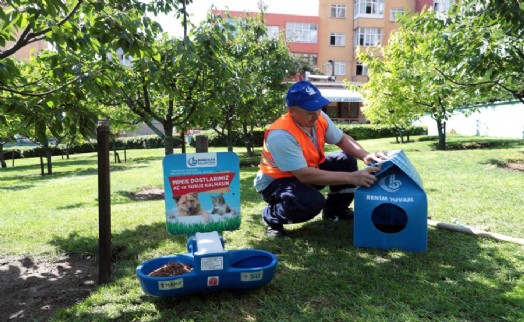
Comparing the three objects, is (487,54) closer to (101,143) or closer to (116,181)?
(101,143)

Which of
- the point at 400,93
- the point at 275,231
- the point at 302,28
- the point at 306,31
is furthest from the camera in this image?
the point at 306,31

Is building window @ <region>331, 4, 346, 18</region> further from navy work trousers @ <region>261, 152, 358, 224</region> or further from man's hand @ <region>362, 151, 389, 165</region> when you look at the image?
man's hand @ <region>362, 151, 389, 165</region>

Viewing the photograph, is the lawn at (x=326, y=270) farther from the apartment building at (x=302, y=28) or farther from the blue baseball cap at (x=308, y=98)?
the apartment building at (x=302, y=28)

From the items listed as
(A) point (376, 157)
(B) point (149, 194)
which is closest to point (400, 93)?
(B) point (149, 194)

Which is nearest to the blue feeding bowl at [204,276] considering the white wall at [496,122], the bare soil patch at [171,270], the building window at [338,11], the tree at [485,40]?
the bare soil patch at [171,270]

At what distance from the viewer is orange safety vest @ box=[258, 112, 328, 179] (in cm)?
317

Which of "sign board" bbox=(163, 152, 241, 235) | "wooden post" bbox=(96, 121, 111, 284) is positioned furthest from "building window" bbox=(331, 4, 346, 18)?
"wooden post" bbox=(96, 121, 111, 284)

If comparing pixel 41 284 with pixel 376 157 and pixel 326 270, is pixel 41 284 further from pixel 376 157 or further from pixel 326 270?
pixel 376 157

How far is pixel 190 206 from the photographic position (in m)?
2.62

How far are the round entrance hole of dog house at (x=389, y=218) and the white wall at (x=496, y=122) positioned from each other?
16178 millimetres

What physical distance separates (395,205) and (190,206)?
1519mm

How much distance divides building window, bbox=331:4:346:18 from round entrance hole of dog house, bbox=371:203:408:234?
36385 mm

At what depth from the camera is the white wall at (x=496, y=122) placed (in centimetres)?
1741

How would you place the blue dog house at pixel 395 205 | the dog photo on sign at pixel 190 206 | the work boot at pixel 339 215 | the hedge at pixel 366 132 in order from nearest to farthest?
the dog photo on sign at pixel 190 206
the blue dog house at pixel 395 205
the work boot at pixel 339 215
the hedge at pixel 366 132
